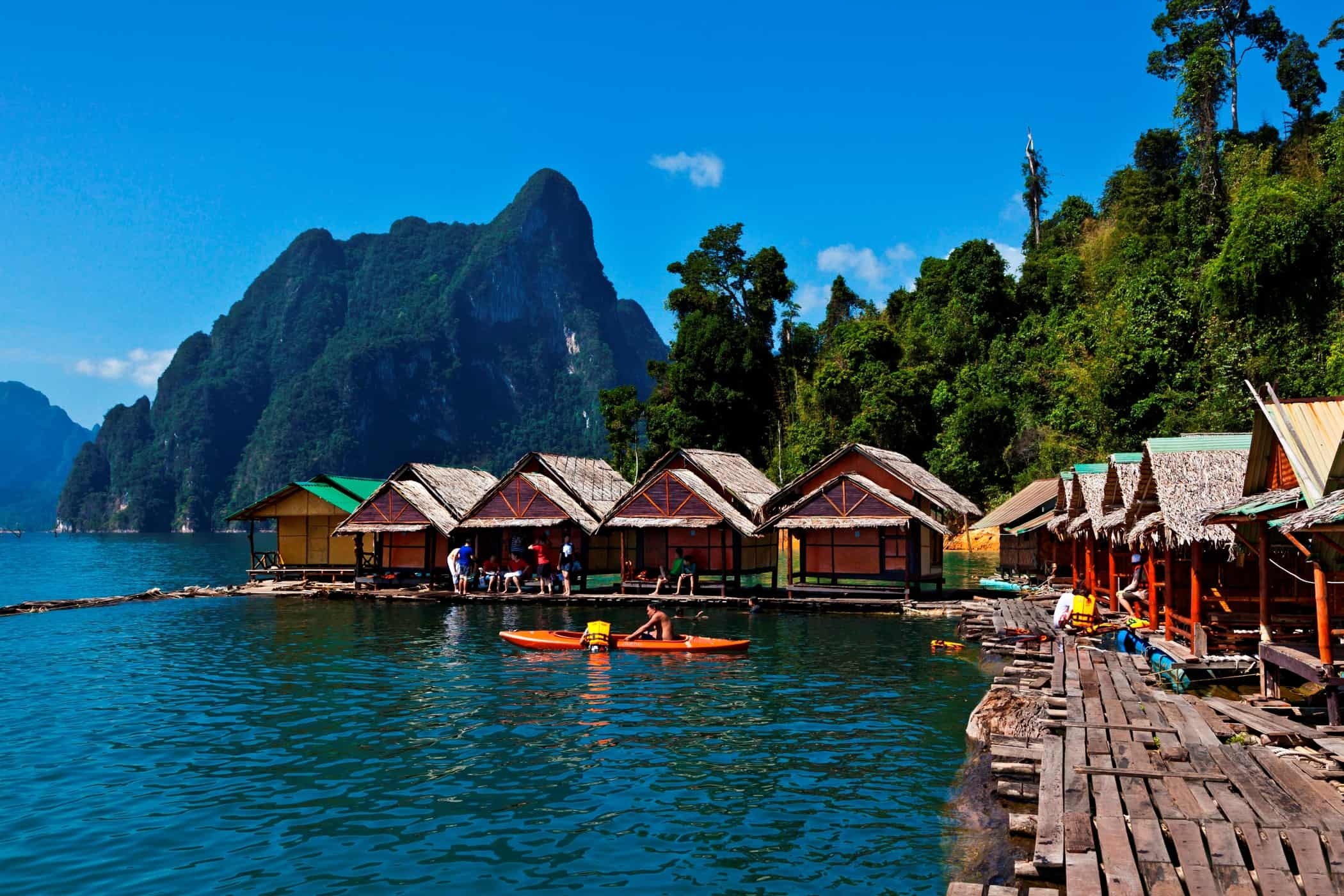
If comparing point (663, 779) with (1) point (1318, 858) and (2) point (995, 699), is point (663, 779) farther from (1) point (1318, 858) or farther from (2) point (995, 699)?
(1) point (1318, 858)

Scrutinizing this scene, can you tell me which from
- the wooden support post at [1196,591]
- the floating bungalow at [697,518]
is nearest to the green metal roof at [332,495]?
the floating bungalow at [697,518]

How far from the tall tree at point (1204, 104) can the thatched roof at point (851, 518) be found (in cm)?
2703

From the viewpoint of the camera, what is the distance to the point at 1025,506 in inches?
1412

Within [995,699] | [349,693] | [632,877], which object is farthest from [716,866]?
[349,693]

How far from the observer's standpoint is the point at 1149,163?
5475cm

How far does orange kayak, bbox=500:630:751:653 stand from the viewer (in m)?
21.9

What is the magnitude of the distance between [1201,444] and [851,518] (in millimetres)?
12362

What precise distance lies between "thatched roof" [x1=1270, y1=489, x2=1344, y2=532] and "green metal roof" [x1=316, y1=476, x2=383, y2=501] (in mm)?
36062

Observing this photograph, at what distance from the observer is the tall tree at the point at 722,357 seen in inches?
2488

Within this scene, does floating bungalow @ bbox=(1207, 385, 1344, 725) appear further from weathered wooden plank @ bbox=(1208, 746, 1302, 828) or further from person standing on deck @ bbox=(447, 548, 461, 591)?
person standing on deck @ bbox=(447, 548, 461, 591)

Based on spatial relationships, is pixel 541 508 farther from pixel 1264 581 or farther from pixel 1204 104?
pixel 1204 104

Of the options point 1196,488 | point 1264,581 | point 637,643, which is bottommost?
point 637,643

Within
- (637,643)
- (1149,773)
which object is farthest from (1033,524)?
(1149,773)

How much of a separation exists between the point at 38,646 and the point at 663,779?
2119cm
